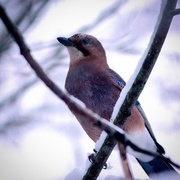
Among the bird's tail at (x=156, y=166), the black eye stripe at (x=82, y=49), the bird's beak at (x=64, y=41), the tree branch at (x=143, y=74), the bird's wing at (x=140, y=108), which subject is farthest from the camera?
the black eye stripe at (x=82, y=49)

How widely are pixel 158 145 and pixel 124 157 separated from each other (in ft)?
5.77

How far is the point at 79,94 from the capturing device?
2.54 metres

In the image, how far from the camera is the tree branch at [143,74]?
1101 mm

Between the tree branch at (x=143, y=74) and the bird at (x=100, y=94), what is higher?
the bird at (x=100, y=94)

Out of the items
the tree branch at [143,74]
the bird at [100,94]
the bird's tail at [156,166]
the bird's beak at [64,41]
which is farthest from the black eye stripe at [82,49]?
the tree branch at [143,74]

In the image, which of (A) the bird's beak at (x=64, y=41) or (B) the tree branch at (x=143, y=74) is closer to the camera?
(B) the tree branch at (x=143, y=74)

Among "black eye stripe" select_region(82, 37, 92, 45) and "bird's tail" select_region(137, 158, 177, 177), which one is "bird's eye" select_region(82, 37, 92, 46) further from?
"bird's tail" select_region(137, 158, 177, 177)

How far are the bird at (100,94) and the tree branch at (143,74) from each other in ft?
2.62

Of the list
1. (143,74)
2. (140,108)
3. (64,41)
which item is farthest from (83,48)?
(143,74)

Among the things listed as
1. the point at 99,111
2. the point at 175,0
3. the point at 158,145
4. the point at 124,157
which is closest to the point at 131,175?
the point at 124,157

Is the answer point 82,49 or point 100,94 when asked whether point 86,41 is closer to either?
point 82,49

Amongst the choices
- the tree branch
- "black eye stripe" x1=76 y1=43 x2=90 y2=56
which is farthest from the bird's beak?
the tree branch

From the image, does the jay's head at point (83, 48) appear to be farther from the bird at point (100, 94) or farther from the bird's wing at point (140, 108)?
the bird's wing at point (140, 108)

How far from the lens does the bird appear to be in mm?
2465
